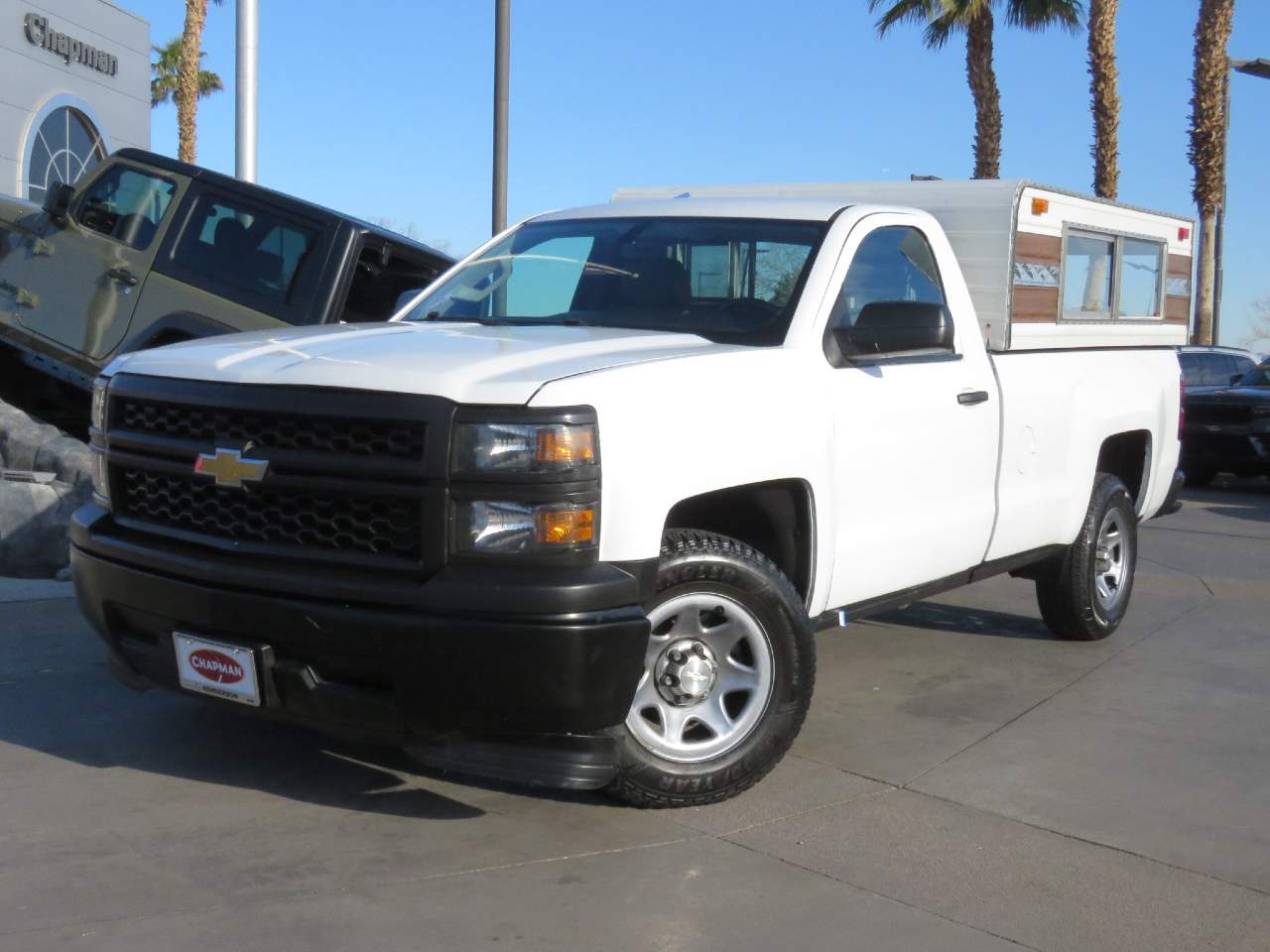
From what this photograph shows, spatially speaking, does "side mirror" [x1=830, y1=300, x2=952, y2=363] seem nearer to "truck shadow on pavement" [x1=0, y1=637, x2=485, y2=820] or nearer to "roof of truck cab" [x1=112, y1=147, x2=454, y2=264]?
"truck shadow on pavement" [x1=0, y1=637, x2=485, y2=820]

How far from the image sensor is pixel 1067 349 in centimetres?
684

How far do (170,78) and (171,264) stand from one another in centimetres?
3826

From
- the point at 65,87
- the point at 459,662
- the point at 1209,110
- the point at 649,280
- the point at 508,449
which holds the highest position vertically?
the point at 1209,110

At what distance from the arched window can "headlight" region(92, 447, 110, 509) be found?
17891mm

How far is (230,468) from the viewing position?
4.16 metres

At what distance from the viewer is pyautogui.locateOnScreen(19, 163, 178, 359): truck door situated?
29.5ft

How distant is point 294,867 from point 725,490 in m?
1.70

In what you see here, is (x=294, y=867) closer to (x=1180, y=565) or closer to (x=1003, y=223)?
(x=1003, y=223)

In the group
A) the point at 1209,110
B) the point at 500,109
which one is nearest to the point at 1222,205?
the point at 1209,110

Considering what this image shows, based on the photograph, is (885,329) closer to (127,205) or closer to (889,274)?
(889,274)

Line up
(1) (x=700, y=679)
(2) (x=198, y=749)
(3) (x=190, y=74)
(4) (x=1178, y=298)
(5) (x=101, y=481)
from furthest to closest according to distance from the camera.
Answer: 1. (3) (x=190, y=74)
2. (4) (x=1178, y=298)
3. (2) (x=198, y=749)
4. (5) (x=101, y=481)
5. (1) (x=700, y=679)

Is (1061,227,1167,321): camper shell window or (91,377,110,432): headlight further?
(1061,227,1167,321): camper shell window

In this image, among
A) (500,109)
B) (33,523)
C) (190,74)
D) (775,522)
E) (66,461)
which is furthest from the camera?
(190,74)

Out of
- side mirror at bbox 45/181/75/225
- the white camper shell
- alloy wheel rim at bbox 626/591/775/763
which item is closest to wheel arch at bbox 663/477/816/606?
alloy wheel rim at bbox 626/591/775/763
